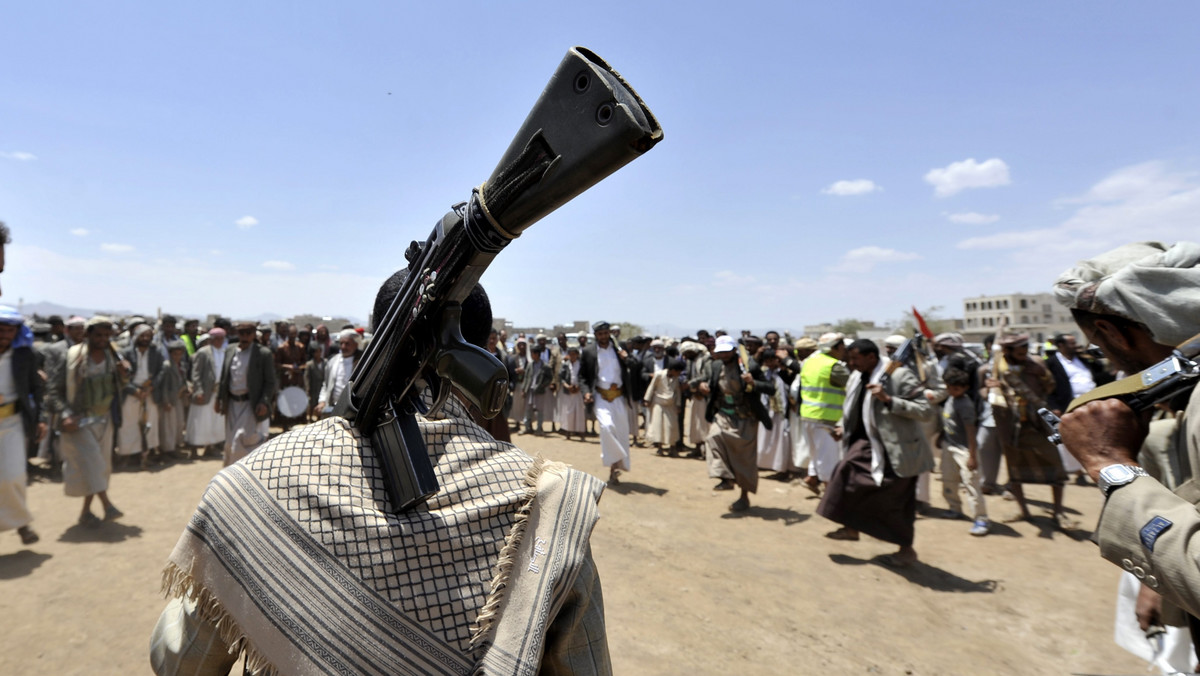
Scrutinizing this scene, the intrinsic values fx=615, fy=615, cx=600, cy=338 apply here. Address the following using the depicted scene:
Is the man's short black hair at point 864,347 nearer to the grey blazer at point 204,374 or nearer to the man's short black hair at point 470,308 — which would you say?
the man's short black hair at point 470,308

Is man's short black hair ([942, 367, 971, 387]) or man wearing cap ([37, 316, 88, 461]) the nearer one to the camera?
man wearing cap ([37, 316, 88, 461])

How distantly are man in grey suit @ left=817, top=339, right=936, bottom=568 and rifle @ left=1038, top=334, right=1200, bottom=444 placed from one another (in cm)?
397

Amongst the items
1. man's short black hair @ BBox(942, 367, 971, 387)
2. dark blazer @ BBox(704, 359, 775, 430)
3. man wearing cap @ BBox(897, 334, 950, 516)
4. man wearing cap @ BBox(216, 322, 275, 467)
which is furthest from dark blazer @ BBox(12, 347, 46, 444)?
man's short black hair @ BBox(942, 367, 971, 387)

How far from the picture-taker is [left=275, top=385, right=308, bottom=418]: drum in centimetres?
973

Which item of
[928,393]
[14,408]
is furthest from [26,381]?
[928,393]

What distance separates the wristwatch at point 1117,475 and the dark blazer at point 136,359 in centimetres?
1047

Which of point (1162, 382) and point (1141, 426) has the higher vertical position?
point (1162, 382)

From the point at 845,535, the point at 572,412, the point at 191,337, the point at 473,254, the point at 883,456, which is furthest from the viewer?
the point at 572,412

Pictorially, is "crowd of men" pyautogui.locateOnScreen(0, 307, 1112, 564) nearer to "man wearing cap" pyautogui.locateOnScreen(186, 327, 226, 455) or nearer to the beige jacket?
"man wearing cap" pyautogui.locateOnScreen(186, 327, 226, 455)

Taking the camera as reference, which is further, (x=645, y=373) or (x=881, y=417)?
(x=645, y=373)

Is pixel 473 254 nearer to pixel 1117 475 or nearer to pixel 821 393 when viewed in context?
pixel 1117 475

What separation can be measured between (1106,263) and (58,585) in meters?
6.97

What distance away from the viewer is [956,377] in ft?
23.2

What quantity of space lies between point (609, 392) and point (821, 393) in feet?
9.37
